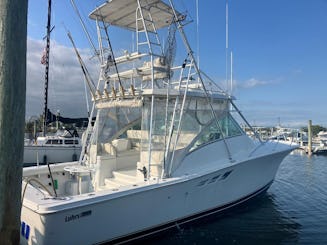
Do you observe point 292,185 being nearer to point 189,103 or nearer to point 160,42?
point 189,103

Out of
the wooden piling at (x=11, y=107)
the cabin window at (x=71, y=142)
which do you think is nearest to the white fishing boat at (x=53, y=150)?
the cabin window at (x=71, y=142)

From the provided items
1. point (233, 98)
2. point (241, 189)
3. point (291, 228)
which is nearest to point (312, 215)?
point (291, 228)

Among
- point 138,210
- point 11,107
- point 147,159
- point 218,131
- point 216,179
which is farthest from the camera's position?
point 218,131

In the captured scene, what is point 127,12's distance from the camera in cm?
719

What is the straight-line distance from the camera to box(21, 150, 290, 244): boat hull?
4.46 meters

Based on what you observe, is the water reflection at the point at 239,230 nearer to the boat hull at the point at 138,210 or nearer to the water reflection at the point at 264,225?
the water reflection at the point at 264,225

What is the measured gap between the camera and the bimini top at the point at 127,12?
670 centimetres

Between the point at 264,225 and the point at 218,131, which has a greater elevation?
the point at 218,131

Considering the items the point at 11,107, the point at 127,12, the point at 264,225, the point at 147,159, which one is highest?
the point at 127,12

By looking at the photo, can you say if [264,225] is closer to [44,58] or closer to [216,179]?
[216,179]

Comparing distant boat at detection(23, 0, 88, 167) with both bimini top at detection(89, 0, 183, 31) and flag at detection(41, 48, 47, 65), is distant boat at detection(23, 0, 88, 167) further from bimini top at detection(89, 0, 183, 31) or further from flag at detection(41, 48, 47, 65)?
bimini top at detection(89, 0, 183, 31)

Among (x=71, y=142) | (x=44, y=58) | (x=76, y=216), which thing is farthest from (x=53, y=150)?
(x=76, y=216)

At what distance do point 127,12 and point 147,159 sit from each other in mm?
3643

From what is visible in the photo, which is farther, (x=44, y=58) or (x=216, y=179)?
(x=44, y=58)
